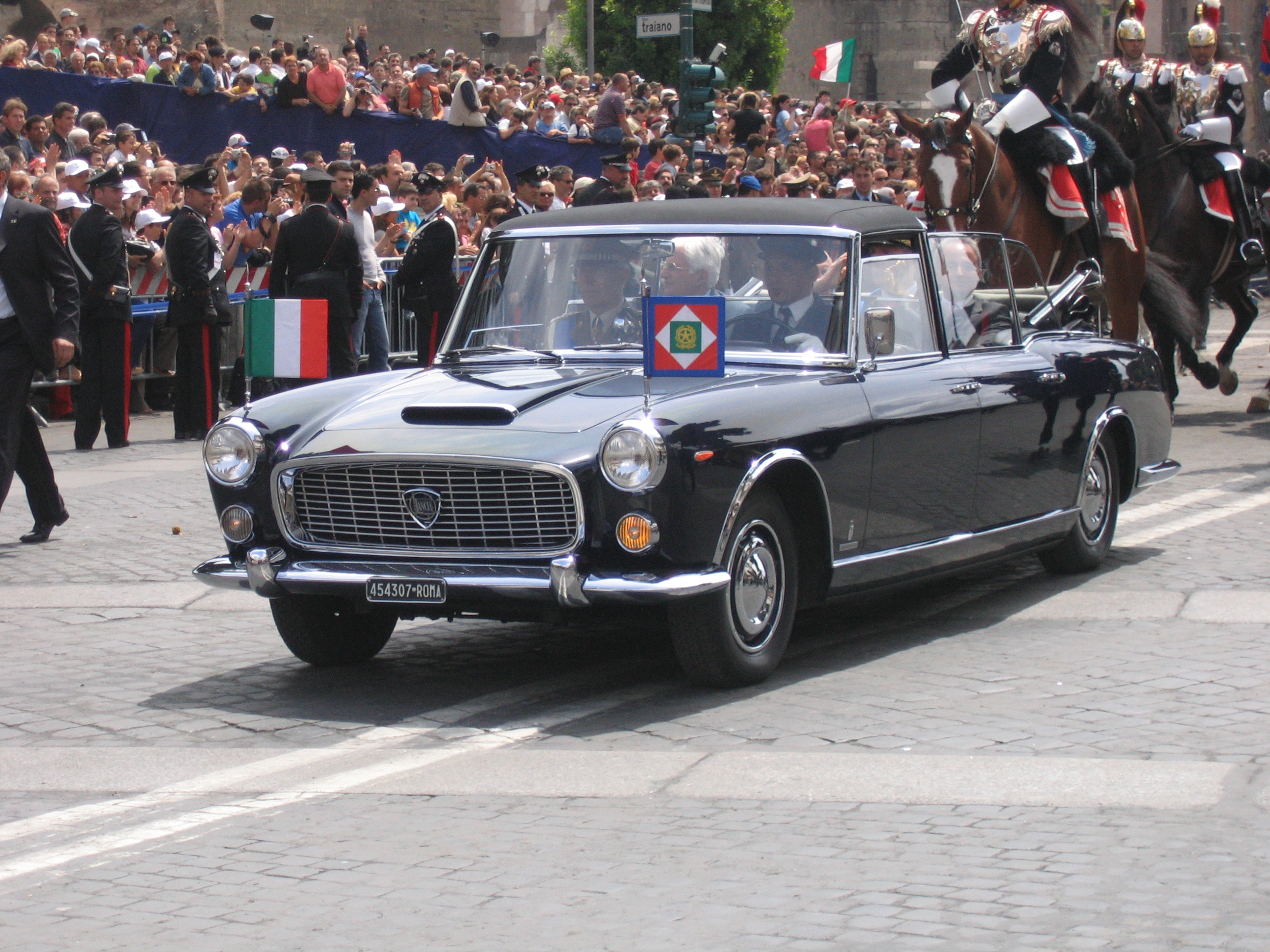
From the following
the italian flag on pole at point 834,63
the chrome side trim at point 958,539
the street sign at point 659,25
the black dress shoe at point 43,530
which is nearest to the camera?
the chrome side trim at point 958,539

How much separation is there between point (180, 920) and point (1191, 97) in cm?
1436

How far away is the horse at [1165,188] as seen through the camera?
16.7 m

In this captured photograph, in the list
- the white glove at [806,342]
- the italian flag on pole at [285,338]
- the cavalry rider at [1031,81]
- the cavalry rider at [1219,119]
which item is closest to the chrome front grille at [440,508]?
the white glove at [806,342]

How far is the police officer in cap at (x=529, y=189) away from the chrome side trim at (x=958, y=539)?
324 inches

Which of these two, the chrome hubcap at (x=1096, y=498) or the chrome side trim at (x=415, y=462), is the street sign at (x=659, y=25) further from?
the chrome side trim at (x=415, y=462)

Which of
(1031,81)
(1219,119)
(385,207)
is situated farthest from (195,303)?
(1219,119)

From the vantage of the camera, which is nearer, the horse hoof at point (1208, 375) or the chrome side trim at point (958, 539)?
the chrome side trim at point (958, 539)

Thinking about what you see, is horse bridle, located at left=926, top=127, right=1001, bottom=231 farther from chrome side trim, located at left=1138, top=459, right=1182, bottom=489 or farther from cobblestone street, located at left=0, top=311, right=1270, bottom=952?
cobblestone street, located at left=0, top=311, right=1270, bottom=952

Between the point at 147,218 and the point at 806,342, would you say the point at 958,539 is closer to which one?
the point at 806,342

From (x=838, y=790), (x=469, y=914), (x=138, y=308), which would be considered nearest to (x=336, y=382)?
(x=838, y=790)

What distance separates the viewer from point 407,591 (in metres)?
6.79

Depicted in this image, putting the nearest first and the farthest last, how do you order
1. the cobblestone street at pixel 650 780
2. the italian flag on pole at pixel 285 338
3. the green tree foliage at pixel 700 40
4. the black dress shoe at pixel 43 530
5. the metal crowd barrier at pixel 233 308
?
1. the cobblestone street at pixel 650 780
2. the black dress shoe at pixel 43 530
3. the italian flag on pole at pixel 285 338
4. the metal crowd barrier at pixel 233 308
5. the green tree foliage at pixel 700 40

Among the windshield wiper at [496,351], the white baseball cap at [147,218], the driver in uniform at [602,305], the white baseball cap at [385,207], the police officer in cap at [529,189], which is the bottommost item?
the windshield wiper at [496,351]

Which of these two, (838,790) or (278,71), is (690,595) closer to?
(838,790)
